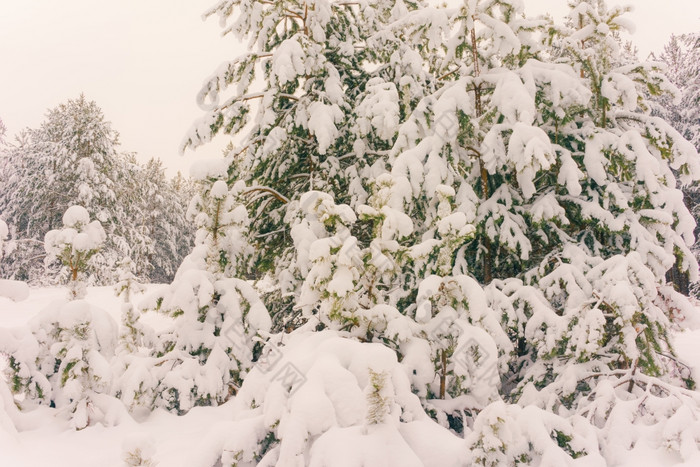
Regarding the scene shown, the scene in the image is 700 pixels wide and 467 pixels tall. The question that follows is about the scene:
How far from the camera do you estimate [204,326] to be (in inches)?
210

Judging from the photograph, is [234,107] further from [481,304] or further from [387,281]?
[481,304]

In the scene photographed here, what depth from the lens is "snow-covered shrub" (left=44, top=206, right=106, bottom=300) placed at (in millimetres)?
4680

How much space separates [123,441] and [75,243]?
7.10ft

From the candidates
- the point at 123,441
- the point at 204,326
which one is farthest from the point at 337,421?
the point at 204,326

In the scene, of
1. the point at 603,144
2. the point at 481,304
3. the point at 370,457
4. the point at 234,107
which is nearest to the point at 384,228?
the point at 481,304

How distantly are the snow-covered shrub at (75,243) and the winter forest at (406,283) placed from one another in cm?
2

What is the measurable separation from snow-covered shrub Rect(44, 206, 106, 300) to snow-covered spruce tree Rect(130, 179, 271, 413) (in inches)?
28.1

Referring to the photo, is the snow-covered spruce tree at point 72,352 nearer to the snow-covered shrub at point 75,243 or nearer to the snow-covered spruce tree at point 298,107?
the snow-covered shrub at point 75,243

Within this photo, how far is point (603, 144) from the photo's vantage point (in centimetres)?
538

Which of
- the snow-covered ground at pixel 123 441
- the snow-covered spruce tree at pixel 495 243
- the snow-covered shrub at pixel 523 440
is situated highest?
the snow-covered spruce tree at pixel 495 243

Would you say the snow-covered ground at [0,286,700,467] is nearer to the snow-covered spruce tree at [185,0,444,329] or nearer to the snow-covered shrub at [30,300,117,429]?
the snow-covered shrub at [30,300,117,429]

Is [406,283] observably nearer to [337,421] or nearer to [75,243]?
[337,421]

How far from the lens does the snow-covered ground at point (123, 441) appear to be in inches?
131

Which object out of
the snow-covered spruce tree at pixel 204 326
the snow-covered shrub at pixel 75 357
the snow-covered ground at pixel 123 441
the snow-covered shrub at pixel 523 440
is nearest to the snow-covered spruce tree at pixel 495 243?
the snow-covered shrub at pixel 523 440
